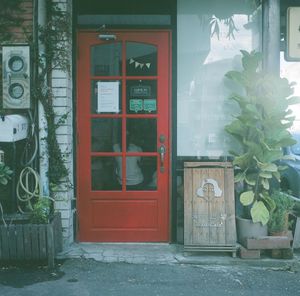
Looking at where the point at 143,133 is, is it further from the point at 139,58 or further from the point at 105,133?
the point at 139,58

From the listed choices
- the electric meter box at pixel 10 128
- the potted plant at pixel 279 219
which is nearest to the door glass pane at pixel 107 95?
the electric meter box at pixel 10 128

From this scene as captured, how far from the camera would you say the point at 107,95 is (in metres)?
6.51

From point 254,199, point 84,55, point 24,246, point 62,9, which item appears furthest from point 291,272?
point 62,9

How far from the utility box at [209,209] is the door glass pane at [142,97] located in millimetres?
968

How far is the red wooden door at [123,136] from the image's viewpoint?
649cm

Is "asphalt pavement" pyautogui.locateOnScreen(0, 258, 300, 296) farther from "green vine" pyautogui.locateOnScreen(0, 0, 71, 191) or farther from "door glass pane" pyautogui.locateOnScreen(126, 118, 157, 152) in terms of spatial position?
"door glass pane" pyautogui.locateOnScreen(126, 118, 157, 152)

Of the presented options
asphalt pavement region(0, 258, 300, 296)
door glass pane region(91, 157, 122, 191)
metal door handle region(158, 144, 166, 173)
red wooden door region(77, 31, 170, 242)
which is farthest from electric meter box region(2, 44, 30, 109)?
asphalt pavement region(0, 258, 300, 296)

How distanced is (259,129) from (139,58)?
70.4 inches

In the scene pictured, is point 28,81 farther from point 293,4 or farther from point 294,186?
point 294,186

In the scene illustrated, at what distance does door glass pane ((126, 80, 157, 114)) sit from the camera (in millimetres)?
6500

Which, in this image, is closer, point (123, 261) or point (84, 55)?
point (123, 261)

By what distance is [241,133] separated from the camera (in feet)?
19.8

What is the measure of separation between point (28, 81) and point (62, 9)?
3.29 ft

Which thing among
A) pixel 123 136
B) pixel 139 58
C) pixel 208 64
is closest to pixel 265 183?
pixel 208 64
